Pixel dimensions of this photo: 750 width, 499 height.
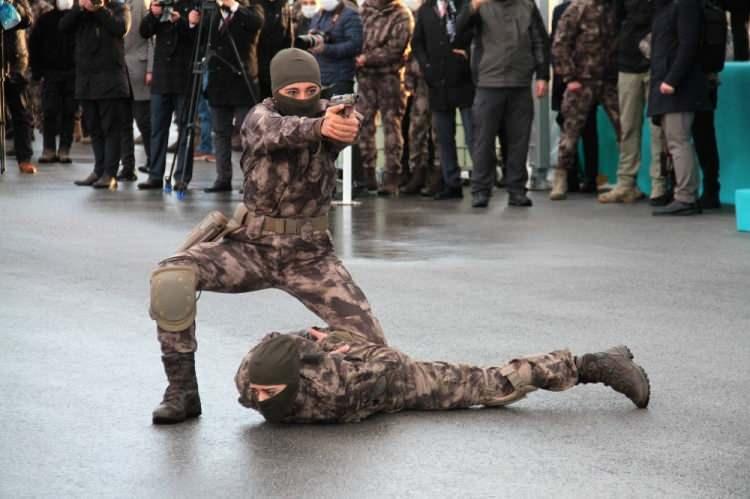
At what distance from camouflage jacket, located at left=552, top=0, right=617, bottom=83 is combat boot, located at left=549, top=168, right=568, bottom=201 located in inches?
39.5

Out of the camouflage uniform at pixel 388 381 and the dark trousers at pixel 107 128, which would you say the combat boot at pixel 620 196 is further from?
the camouflage uniform at pixel 388 381

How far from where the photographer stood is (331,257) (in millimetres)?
6492

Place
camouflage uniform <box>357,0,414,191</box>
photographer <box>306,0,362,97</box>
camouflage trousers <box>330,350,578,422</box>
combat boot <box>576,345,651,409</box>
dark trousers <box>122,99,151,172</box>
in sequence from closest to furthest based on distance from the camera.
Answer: camouflage trousers <box>330,350,578,422</box> → combat boot <box>576,345,651,409</box> → photographer <box>306,0,362,97</box> → camouflage uniform <box>357,0,414,191</box> → dark trousers <box>122,99,151,172</box>

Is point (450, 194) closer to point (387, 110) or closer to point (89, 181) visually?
point (387, 110)

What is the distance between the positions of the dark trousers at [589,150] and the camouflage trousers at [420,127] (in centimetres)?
130

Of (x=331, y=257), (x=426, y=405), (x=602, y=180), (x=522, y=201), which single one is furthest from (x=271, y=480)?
(x=602, y=180)

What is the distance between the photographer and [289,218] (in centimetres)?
637

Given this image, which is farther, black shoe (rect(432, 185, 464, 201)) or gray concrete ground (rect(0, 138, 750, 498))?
black shoe (rect(432, 185, 464, 201))

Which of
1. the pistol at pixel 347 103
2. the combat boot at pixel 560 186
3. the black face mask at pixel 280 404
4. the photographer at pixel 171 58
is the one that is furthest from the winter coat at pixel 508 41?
the black face mask at pixel 280 404

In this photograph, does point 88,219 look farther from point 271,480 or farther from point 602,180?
point 271,480

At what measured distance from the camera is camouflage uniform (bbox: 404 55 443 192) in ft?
52.7

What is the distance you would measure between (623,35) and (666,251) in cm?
377

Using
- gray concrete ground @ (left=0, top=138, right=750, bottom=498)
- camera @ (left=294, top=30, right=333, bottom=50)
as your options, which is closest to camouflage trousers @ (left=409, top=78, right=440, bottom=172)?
camera @ (left=294, top=30, right=333, bottom=50)

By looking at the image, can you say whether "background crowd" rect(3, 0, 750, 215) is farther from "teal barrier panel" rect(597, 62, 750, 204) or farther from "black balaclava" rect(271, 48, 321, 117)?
"black balaclava" rect(271, 48, 321, 117)
